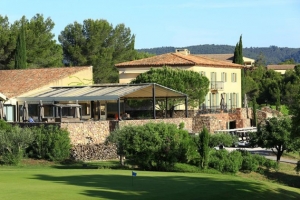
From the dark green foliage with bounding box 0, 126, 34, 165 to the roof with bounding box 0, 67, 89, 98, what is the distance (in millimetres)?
17480

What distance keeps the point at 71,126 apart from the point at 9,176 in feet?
47.8

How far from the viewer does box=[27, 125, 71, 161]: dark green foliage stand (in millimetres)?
37719

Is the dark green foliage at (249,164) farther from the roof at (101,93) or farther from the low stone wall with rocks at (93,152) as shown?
the roof at (101,93)

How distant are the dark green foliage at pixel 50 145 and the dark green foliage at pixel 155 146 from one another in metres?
3.53

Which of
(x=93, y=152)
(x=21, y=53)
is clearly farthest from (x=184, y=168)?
(x=21, y=53)

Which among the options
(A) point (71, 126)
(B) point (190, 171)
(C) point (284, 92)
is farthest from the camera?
(C) point (284, 92)

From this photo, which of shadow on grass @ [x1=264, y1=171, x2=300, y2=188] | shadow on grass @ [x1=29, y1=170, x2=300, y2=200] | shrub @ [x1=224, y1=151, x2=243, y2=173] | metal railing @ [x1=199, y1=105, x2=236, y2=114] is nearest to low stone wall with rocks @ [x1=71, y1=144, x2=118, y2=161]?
shrub @ [x1=224, y1=151, x2=243, y2=173]

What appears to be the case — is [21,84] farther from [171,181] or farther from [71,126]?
[171,181]

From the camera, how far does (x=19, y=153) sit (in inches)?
1404

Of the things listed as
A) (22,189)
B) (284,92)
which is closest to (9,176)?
(22,189)

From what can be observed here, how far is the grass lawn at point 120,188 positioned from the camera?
20484mm

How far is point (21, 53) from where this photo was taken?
64250 mm

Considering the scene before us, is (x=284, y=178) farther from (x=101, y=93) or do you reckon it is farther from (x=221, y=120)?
(x=221, y=120)

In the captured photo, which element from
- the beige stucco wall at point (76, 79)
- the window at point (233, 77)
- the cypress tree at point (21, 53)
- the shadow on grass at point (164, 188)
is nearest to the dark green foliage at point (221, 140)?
the beige stucco wall at point (76, 79)
